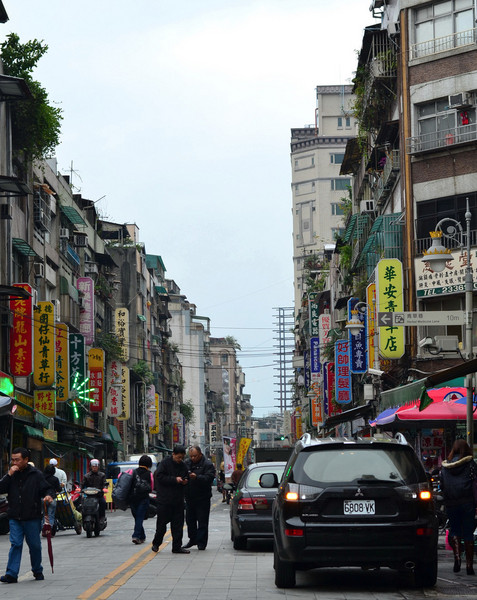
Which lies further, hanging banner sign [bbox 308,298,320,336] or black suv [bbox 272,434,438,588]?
hanging banner sign [bbox 308,298,320,336]

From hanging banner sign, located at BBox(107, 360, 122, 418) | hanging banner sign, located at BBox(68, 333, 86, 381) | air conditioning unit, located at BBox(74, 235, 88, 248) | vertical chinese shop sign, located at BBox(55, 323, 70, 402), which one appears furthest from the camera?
hanging banner sign, located at BBox(107, 360, 122, 418)

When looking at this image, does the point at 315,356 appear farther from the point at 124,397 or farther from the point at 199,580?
the point at 199,580

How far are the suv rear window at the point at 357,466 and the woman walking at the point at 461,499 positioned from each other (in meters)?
2.20

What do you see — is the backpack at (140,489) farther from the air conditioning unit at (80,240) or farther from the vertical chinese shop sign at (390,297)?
the air conditioning unit at (80,240)

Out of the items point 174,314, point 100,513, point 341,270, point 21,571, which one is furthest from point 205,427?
point 21,571

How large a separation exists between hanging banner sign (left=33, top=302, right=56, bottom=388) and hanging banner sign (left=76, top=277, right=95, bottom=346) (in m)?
18.0

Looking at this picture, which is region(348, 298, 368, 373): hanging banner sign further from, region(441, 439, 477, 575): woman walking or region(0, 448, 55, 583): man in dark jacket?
region(0, 448, 55, 583): man in dark jacket

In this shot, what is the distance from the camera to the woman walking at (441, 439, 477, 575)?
48.9 ft

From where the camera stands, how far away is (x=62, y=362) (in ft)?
158

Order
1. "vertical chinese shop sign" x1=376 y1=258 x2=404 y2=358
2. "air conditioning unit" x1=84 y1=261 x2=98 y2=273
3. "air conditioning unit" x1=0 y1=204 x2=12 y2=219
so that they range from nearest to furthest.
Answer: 1. "vertical chinese shop sign" x1=376 y1=258 x2=404 y2=358
2. "air conditioning unit" x1=0 y1=204 x2=12 y2=219
3. "air conditioning unit" x1=84 y1=261 x2=98 y2=273

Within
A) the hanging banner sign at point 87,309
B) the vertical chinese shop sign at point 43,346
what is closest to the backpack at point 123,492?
the vertical chinese shop sign at point 43,346

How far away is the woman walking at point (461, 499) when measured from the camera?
14.9 meters

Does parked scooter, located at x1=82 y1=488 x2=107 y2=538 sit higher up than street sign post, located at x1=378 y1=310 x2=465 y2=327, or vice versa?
street sign post, located at x1=378 y1=310 x2=465 y2=327

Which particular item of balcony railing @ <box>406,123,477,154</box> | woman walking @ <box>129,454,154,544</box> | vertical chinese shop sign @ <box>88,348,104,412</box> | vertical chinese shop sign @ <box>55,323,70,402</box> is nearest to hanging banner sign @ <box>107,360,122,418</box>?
vertical chinese shop sign @ <box>88,348,104,412</box>
